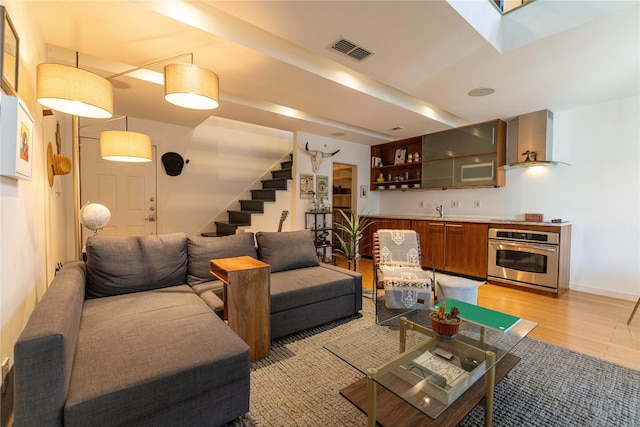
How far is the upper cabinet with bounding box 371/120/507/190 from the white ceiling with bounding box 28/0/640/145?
82cm

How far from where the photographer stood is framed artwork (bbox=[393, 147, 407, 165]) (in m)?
5.69

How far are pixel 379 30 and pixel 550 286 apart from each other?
3689 millimetres

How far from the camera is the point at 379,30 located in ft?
7.06

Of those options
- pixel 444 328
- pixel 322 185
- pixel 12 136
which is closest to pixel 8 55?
pixel 12 136

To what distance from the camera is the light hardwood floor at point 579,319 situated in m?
2.34

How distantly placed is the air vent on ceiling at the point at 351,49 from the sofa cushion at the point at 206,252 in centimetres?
195

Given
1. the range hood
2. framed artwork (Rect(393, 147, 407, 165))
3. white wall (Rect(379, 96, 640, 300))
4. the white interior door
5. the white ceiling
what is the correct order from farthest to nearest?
framed artwork (Rect(393, 147, 407, 165)) < the white interior door < the range hood < white wall (Rect(379, 96, 640, 300)) < the white ceiling

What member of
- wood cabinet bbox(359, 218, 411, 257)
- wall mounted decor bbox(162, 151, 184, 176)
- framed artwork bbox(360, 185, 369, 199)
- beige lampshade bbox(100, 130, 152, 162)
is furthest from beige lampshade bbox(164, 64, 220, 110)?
framed artwork bbox(360, 185, 369, 199)

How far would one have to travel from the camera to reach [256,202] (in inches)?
196

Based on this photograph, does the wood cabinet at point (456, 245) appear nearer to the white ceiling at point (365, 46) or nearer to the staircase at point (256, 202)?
the white ceiling at point (365, 46)

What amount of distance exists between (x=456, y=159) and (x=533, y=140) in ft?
3.62

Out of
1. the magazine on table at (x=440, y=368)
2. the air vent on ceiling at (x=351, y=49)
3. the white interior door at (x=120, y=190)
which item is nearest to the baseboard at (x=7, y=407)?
the magazine on table at (x=440, y=368)

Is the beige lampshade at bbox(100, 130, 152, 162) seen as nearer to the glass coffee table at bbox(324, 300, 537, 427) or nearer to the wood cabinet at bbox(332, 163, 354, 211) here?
the glass coffee table at bbox(324, 300, 537, 427)

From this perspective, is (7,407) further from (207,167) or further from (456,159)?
(456,159)
